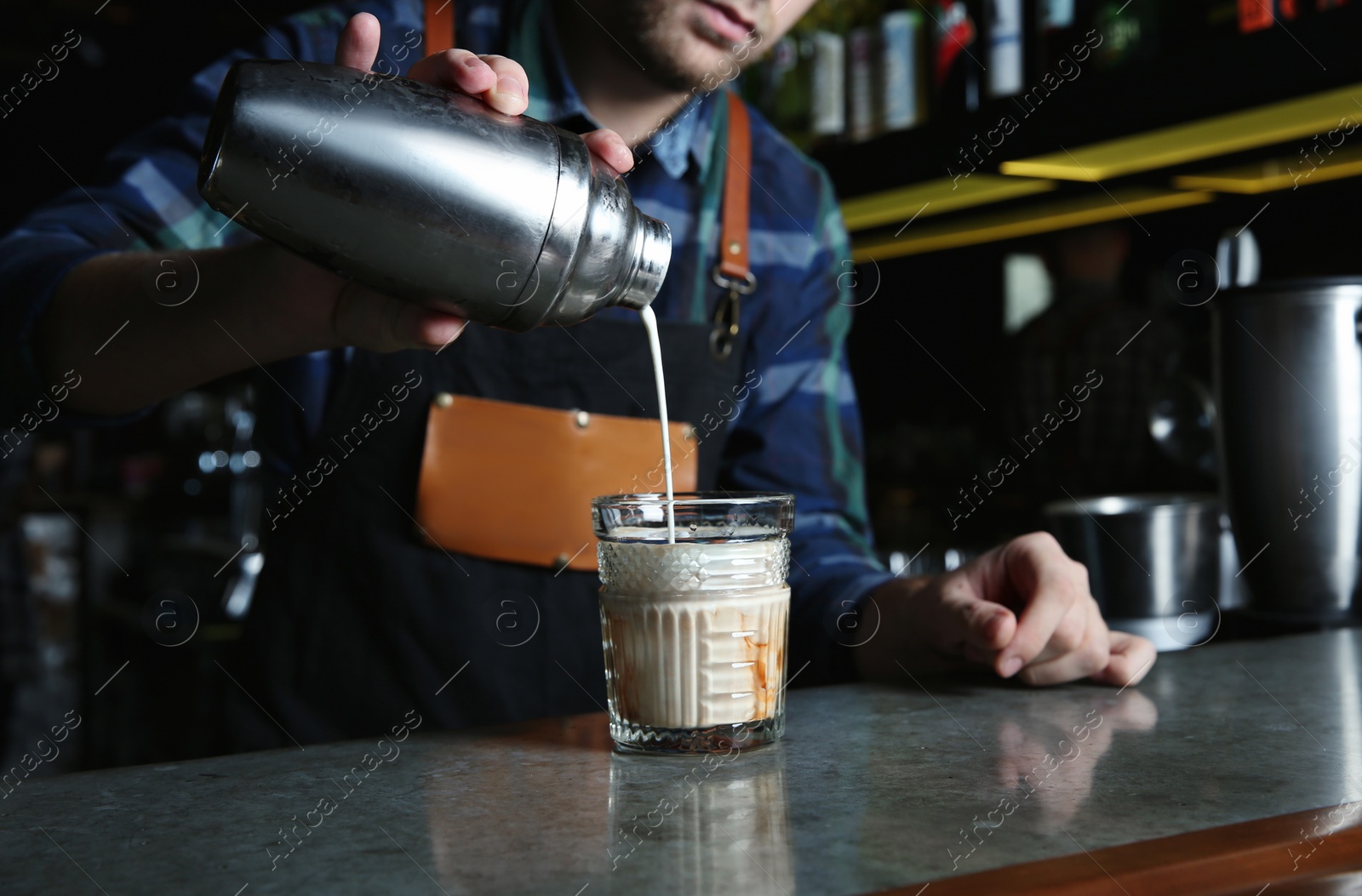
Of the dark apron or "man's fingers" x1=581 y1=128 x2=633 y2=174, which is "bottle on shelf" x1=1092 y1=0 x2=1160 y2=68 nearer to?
the dark apron

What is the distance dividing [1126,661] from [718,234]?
2.49 feet

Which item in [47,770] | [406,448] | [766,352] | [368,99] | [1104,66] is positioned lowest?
[47,770]

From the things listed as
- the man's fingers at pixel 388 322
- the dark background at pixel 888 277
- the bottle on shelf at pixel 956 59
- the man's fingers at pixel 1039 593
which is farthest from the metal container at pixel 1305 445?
the man's fingers at pixel 388 322

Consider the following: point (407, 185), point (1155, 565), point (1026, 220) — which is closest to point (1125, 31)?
point (1026, 220)

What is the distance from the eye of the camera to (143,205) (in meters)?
1.20

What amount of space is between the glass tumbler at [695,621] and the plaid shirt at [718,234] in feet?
1.23

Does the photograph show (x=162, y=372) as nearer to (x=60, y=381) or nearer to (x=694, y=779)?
(x=60, y=381)

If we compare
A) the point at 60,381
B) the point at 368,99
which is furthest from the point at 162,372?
the point at 368,99

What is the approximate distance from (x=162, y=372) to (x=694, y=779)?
1.97 ft

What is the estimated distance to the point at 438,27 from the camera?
4.35 ft

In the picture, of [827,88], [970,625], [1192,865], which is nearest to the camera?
[1192,865]

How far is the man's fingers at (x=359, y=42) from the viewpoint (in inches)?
30.8

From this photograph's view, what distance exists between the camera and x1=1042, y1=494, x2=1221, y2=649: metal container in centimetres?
137

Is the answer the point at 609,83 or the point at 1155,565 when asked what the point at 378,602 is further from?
the point at 1155,565
